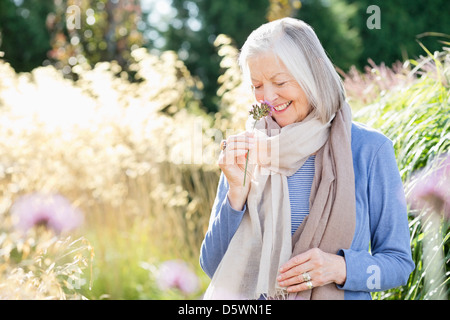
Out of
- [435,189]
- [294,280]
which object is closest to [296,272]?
[294,280]

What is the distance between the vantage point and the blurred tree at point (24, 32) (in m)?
14.1

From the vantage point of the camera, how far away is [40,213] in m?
3.98

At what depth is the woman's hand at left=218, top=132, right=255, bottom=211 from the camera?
166 cm

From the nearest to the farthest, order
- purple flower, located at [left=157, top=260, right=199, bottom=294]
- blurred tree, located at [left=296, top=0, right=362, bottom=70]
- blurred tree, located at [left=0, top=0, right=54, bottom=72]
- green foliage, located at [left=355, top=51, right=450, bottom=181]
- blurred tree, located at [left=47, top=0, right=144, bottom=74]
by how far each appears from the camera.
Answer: green foliage, located at [left=355, top=51, right=450, bottom=181], purple flower, located at [left=157, top=260, right=199, bottom=294], blurred tree, located at [left=47, top=0, right=144, bottom=74], blurred tree, located at [left=0, top=0, right=54, bottom=72], blurred tree, located at [left=296, top=0, right=362, bottom=70]

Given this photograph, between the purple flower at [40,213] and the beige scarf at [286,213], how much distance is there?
2.48 meters

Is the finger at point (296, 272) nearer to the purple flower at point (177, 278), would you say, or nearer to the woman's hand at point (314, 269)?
the woman's hand at point (314, 269)

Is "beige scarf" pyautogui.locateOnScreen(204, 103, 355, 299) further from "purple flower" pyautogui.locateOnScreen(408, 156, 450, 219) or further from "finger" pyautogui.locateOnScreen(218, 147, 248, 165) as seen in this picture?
"purple flower" pyautogui.locateOnScreen(408, 156, 450, 219)

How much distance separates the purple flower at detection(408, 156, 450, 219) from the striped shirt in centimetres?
75

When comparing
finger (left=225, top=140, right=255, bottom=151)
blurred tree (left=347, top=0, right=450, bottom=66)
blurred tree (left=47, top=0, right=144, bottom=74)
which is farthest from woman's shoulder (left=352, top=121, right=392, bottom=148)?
blurred tree (left=347, top=0, right=450, bottom=66)

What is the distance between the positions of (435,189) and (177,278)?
234cm

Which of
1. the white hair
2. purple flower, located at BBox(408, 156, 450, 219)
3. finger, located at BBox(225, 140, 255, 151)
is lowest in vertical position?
purple flower, located at BBox(408, 156, 450, 219)

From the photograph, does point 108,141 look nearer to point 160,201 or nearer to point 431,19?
point 160,201

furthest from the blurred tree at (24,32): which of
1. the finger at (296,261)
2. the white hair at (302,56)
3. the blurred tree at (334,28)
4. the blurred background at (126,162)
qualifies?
the finger at (296,261)

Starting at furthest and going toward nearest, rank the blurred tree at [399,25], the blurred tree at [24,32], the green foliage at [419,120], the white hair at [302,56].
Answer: the blurred tree at [399,25] → the blurred tree at [24,32] → the green foliage at [419,120] → the white hair at [302,56]
